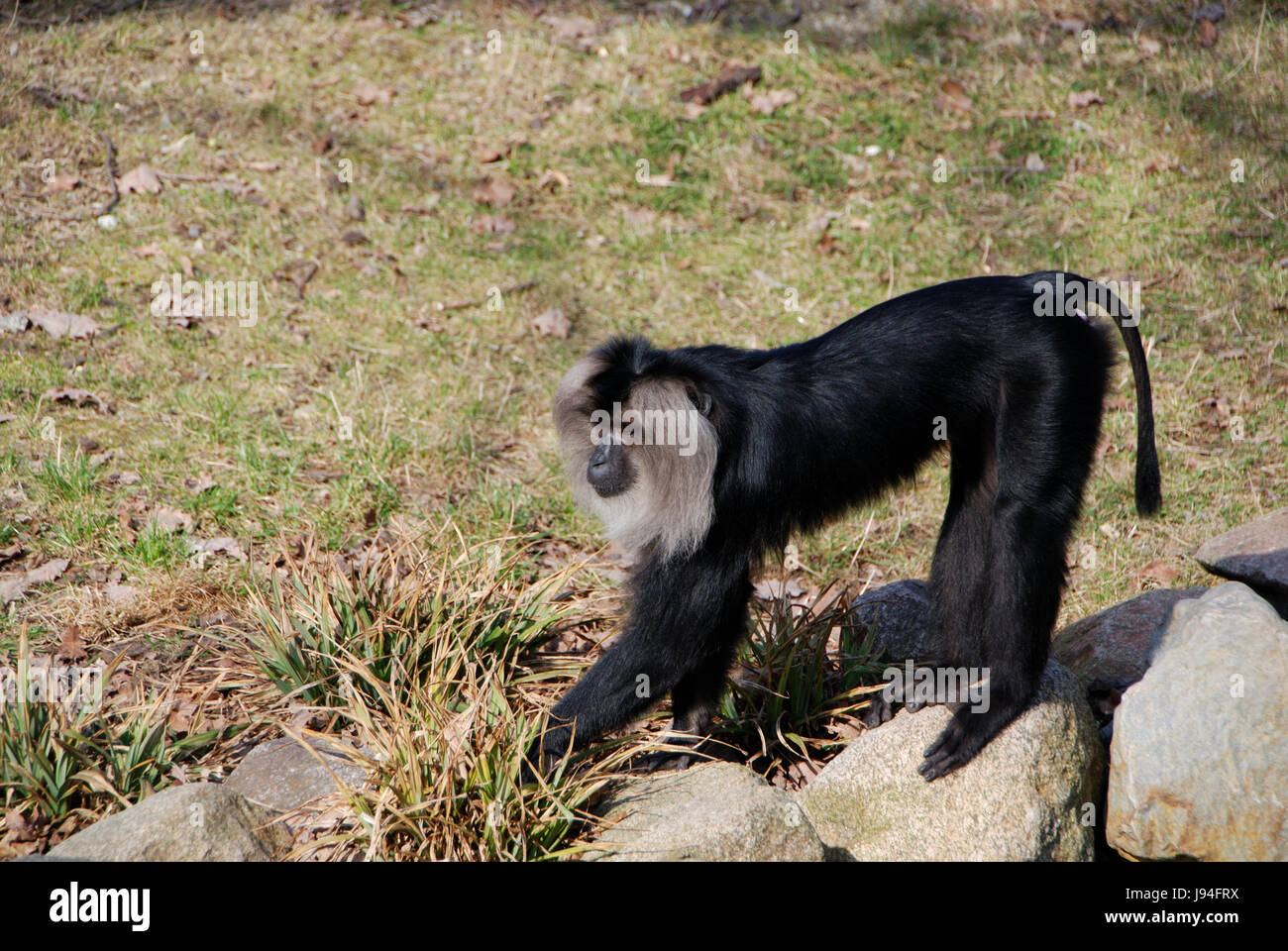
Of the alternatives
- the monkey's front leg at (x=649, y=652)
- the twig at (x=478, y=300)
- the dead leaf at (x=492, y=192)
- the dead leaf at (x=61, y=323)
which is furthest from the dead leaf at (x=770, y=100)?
the monkey's front leg at (x=649, y=652)

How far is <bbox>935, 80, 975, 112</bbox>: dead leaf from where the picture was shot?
870 cm

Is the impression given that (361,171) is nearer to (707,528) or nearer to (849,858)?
(707,528)

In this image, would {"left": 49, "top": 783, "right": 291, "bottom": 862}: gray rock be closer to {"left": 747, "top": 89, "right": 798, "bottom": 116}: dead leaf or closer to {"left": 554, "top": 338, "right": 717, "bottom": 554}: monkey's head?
{"left": 554, "top": 338, "right": 717, "bottom": 554}: monkey's head

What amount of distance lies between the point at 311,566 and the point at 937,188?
18.8 ft

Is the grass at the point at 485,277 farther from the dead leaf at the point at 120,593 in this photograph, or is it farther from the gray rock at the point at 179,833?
the gray rock at the point at 179,833

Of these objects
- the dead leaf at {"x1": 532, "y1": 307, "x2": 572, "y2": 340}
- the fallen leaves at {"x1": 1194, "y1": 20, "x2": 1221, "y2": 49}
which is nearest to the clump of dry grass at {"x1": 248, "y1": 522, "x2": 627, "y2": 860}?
the dead leaf at {"x1": 532, "y1": 307, "x2": 572, "y2": 340}

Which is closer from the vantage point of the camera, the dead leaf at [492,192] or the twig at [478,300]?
the twig at [478,300]

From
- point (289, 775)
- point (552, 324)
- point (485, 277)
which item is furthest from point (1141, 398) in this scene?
point (485, 277)

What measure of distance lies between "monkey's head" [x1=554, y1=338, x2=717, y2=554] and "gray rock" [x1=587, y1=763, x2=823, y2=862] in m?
0.83

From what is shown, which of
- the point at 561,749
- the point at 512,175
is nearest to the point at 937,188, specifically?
the point at 512,175

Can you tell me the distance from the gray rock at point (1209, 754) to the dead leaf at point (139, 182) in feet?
22.3

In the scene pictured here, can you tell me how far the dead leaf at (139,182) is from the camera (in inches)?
294

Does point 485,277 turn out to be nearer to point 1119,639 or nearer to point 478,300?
point 478,300

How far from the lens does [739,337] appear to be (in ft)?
23.7
